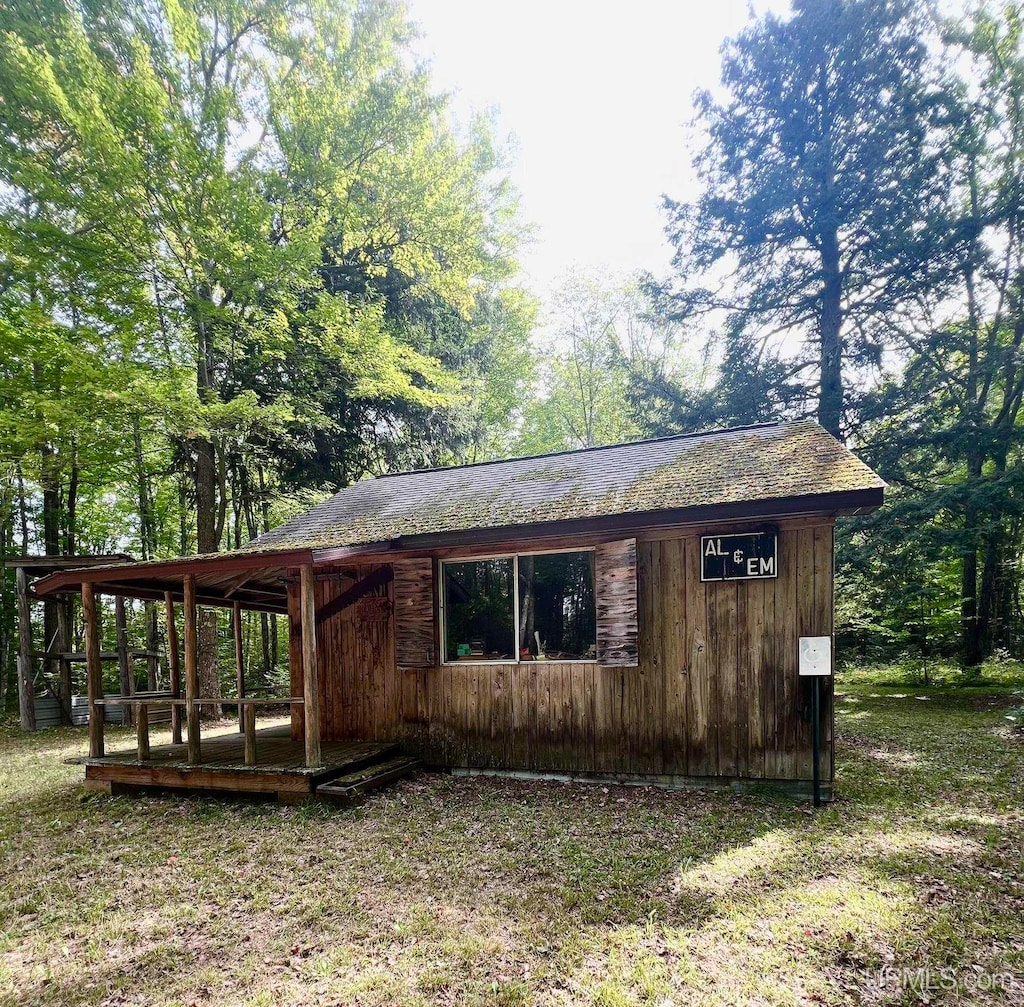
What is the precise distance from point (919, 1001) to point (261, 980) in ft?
9.92

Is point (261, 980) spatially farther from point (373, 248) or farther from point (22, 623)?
point (373, 248)

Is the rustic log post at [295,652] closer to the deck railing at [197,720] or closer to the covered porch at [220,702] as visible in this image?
the covered porch at [220,702]

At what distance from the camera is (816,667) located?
16.3 feet

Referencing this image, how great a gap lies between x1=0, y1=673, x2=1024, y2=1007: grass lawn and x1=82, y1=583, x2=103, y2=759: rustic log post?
2.44 feet

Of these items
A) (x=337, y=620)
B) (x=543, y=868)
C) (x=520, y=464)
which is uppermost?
(x=520, y=464)

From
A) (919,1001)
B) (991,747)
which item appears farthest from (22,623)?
(991,747)

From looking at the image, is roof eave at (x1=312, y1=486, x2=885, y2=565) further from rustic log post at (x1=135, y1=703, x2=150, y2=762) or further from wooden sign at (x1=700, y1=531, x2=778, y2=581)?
rustic log post at (x1=135, y1=703, x2=150, y2=762)

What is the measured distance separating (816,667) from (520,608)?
2.88 metres

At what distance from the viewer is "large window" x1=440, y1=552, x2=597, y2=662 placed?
6.16 metres

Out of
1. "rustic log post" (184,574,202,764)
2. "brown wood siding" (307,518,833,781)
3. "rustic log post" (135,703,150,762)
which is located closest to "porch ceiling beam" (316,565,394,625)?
"brown wood siding" (307,518,833,781)

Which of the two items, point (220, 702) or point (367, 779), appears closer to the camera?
point (220, 702)

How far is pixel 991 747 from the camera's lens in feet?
23.3

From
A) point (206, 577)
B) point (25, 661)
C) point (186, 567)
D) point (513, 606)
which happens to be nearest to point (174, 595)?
point (206, 577)

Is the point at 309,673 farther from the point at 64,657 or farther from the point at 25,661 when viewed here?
the point at 25,661
